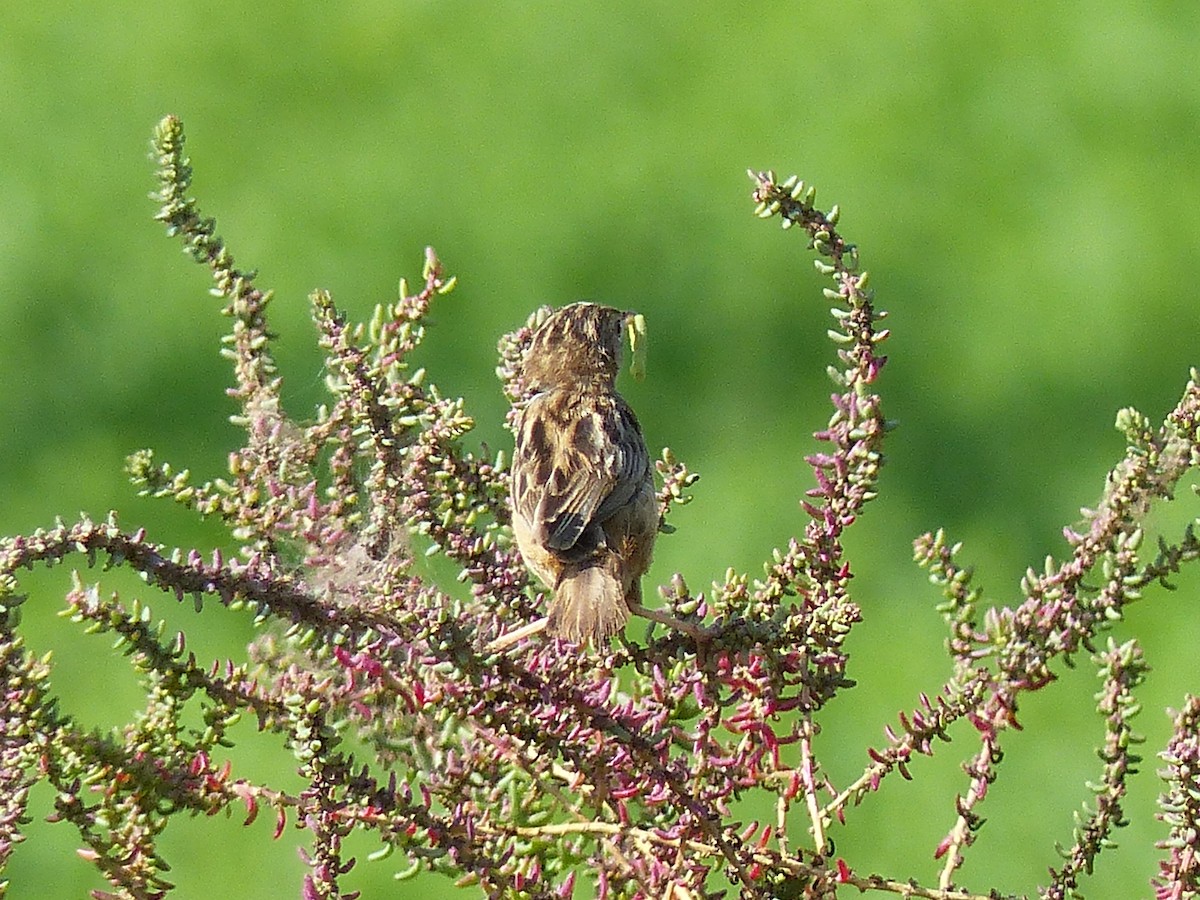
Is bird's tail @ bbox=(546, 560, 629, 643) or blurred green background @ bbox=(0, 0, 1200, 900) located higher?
blurred green background @ bbox=(0, 0, 1200, 900)

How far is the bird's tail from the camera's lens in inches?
81.2

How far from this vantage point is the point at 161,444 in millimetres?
4992

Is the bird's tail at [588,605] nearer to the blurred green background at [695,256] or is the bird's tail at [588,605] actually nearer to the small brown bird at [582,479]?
the small brown bird at [582,479]

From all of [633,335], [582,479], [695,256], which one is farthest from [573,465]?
[695,256]

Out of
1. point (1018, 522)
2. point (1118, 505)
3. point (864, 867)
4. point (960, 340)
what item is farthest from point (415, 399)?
point (960, 340)

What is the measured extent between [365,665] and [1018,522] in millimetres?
3312

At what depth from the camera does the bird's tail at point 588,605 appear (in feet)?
6.77

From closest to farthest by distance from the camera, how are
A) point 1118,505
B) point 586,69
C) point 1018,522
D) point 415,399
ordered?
1. point 1118,505
2. point 415,399
3. point 1018,522
4. point 586,69

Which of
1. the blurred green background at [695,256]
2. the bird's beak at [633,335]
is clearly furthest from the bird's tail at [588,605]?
the blurred green background at [695,256]

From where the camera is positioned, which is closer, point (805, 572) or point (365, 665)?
point (365, 665)

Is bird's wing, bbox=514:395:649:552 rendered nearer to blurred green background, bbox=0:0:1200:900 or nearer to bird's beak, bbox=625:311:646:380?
bird's beak, bbox=625:311:646:380

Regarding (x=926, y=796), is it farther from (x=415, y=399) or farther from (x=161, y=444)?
(x=415, y=399)

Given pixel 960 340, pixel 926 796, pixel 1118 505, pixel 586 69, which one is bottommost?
pixel 1118 505

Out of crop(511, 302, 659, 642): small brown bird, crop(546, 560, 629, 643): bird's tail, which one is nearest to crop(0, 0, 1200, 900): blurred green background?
crop(511, 302, 659, 642): small brown bird
